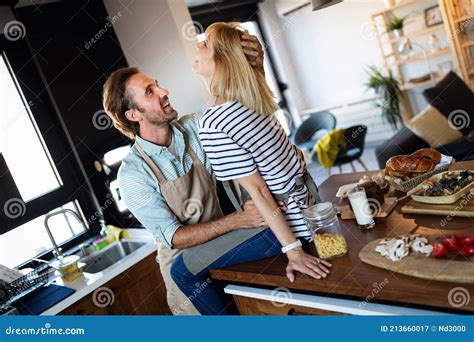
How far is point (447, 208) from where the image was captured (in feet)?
4.17

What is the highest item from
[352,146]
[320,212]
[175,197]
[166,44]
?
[166,44]

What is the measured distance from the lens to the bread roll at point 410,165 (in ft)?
5.07

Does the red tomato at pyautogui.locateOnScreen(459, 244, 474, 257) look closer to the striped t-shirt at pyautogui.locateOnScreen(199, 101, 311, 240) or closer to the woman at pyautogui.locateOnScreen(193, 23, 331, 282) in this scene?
the woman at pyautogui.locateOnScreen(193, 23, 331, 282)

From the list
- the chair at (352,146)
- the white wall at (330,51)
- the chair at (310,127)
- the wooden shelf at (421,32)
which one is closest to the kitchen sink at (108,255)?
the chair at (352,146)

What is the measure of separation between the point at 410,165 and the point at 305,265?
23.5 inches

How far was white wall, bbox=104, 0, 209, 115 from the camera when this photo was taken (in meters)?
2.49

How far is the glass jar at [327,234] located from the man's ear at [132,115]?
81cm

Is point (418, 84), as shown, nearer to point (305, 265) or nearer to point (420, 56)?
point (420, 56)

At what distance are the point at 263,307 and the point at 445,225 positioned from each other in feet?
2.03

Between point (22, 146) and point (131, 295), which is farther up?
point (22, 146)

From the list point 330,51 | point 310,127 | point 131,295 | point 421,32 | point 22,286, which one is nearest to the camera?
point 22,286

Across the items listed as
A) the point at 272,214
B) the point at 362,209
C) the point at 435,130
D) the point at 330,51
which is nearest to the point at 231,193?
the point at 272,214

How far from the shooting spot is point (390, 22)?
15.8 ft
